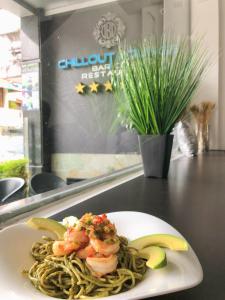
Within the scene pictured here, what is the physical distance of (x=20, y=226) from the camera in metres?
0.37

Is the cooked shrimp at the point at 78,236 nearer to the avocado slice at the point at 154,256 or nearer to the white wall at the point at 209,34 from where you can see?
the avocado slice at the point at 154,256

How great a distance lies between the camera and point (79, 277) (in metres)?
0.28

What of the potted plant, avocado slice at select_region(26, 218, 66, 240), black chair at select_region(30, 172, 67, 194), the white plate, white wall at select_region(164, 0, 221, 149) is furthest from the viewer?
white wall at select_region(164, 0, 221, 149)

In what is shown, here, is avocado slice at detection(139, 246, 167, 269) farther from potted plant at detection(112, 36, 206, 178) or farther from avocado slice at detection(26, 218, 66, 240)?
potted plant at detection(112, 36, 206, 178)

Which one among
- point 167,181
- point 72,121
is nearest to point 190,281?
point 167,181

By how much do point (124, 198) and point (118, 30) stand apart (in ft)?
7.70

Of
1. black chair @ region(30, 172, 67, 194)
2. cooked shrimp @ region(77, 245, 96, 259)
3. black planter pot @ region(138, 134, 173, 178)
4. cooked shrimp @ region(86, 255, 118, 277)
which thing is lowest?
black chair @ region(30, 172, 67, 194)

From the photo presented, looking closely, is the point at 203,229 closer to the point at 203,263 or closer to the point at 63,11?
the point at 203,263

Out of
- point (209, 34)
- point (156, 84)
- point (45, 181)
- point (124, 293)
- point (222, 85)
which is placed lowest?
point (45, 181)

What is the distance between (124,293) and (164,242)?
0.27ft

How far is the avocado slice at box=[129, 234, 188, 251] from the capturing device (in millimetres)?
310

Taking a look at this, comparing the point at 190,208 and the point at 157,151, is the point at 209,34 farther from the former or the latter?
the point at 190,208


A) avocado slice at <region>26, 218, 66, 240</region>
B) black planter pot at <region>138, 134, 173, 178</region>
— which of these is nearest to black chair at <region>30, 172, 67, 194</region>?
black planter pot at <region>138, 134, 173, 178</region>

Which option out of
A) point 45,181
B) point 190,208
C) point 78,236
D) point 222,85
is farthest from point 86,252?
point 222,85
